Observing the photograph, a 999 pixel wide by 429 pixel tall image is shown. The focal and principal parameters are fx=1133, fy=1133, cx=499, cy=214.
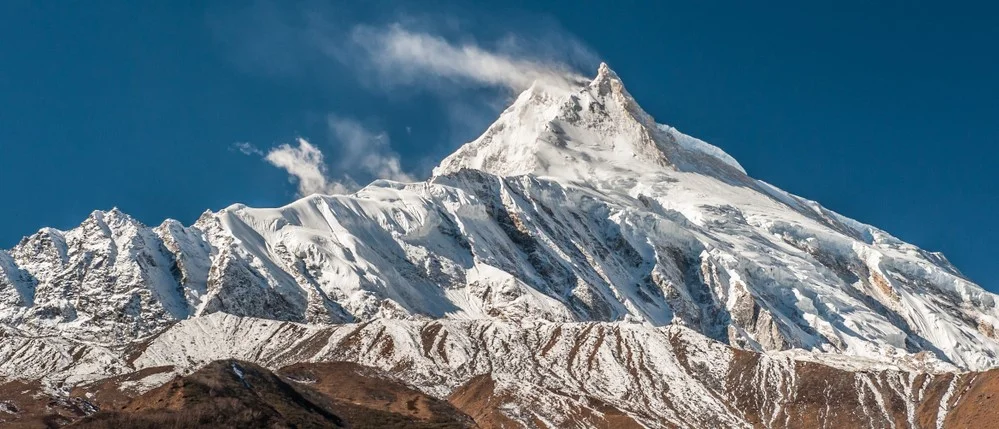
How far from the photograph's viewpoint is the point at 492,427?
652 ft

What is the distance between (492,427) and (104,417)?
87329 millimetres

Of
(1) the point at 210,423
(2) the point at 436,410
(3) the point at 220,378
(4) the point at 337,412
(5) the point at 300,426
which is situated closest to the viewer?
(1) the point at 210,423

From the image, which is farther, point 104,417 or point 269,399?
point 269,399

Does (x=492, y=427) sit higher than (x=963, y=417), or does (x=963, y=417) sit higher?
(x=963, y=417)

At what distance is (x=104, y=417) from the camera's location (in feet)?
405

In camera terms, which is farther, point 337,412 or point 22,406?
point 22,406

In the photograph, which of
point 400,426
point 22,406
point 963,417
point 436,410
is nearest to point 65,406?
point 22,406

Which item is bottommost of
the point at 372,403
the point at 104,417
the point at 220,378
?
the point at 104,417

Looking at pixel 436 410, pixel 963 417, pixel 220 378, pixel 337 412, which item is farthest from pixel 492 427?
pixel 963 417

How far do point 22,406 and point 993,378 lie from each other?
560 feet

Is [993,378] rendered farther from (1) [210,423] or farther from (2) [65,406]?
(2) [65,406]

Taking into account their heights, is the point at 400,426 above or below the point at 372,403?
below

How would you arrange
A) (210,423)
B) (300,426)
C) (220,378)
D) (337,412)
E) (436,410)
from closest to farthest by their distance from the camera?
(210,423) < (300,426) < (220,378) < (337,412) < (436,410)

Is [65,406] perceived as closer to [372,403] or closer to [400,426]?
[372,403]
